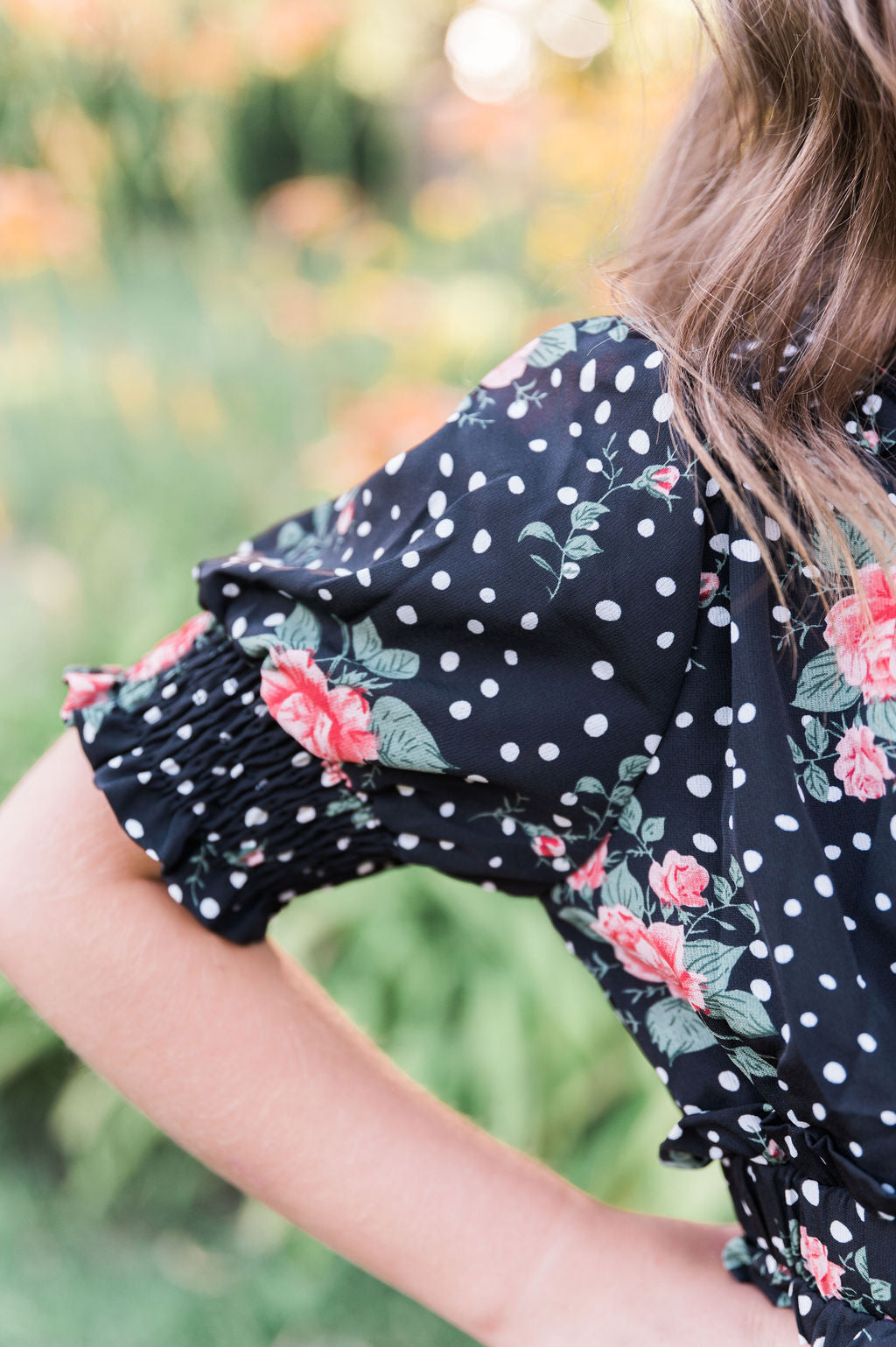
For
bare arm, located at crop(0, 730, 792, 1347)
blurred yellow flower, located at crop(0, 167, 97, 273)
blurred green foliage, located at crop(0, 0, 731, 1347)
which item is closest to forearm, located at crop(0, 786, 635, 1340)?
bare arm, located at crop(0, 730, 792, 1347)

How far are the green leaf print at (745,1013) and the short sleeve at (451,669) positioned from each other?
91mm

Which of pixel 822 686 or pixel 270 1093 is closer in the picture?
pixel 822 686

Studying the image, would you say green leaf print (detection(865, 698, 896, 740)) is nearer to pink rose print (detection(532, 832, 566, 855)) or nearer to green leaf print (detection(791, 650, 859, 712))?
green leaf print (detection(791, 650, 859, 712))

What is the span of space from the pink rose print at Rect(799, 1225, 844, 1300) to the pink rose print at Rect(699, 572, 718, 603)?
12.1 inches

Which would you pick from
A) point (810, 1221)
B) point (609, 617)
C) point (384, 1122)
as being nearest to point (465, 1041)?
point (384, 1122)

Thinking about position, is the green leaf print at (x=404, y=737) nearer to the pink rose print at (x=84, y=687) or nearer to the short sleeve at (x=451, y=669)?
the short sleeve at (x=451, y=669)

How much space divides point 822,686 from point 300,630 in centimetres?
25

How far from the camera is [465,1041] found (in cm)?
140

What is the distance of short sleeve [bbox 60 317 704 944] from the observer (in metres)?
0.48

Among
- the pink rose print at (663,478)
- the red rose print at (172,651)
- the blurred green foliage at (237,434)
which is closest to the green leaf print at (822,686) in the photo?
the pink rose print at (663,478)

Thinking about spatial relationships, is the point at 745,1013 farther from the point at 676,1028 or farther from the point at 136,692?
the point at 136,692

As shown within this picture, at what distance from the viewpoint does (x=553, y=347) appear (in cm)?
52

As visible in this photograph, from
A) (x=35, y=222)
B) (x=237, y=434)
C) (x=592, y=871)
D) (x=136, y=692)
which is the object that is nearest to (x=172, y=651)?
(x=136, y=692)

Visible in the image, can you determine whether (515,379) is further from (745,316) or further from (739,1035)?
(739,1035)
